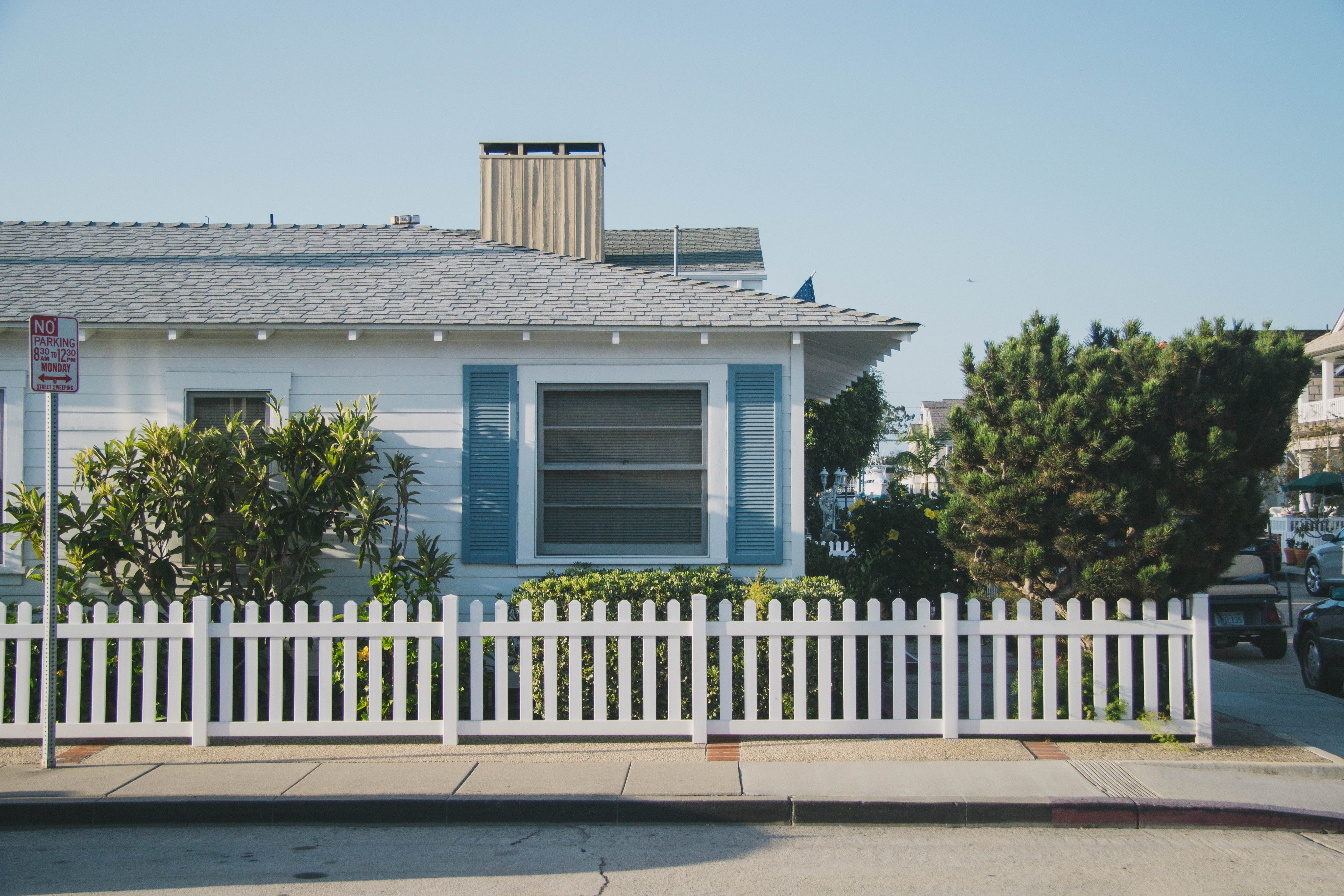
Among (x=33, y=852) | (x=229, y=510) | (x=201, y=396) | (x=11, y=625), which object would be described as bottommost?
(x=33, y=852)

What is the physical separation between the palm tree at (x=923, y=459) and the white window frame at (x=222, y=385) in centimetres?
3663

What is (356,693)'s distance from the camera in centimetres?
668

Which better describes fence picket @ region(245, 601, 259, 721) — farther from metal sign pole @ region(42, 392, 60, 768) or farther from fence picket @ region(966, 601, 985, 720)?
fence picket @ region(966, 601, 985, 720)

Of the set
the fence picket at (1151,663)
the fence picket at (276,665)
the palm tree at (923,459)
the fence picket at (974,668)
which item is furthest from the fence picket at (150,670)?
the palm tree at (923,459)

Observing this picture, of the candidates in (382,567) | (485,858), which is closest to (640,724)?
(485,858)

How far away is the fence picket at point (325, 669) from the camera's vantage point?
6348 mm

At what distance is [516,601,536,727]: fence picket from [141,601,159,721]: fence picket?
1961 millimetres

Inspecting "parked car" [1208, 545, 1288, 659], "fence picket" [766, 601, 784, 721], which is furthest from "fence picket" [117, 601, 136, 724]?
"parked car" [1208, 545, 1288, 659]

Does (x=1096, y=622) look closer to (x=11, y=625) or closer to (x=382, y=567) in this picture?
(x=382, y=567)

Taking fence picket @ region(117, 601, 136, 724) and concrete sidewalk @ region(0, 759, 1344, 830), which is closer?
concrete sidewalk @ region(0, 759, 1344, 830)

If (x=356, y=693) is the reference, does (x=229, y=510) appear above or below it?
above

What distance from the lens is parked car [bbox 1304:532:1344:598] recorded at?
19391 mm

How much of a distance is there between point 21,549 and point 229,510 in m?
1.98

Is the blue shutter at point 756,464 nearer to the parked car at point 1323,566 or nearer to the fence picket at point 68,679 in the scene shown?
the fence picket at point 68,679
